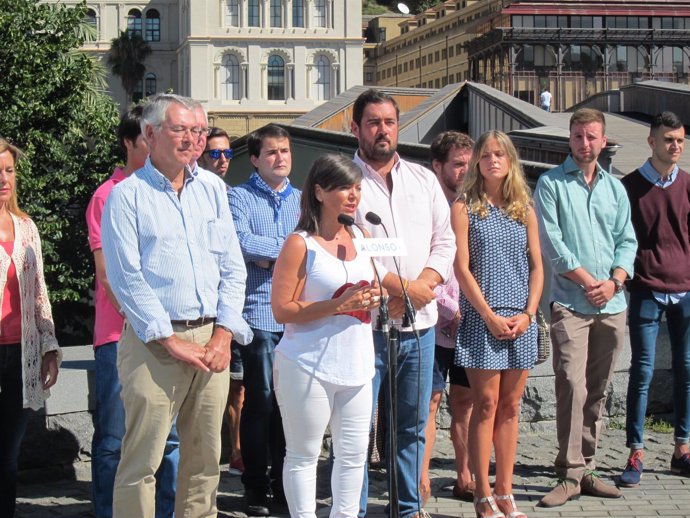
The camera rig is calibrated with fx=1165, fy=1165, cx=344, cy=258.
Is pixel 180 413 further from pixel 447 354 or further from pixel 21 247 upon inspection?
pixel 447 354

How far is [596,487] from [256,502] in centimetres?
185

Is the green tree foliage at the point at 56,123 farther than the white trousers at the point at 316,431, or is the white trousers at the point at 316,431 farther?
the green tree foliage at the point at 56,123

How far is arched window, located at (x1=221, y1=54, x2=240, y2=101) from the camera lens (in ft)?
359

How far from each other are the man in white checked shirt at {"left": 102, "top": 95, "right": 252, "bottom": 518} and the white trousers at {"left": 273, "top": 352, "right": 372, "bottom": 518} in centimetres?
29

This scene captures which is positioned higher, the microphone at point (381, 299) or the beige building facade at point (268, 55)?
the beige building facade at point (268, 55)

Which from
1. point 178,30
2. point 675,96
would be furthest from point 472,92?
point 178,30

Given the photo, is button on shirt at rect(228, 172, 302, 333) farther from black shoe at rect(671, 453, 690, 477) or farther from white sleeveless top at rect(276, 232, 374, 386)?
black shoe at rect(671, 453, 690, 477)

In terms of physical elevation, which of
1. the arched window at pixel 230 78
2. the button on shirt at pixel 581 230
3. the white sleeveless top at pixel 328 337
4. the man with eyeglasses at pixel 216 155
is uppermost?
the arched window at pixel 230 78

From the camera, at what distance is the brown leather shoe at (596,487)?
6309 millimetres

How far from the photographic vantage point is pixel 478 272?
592 centimetres

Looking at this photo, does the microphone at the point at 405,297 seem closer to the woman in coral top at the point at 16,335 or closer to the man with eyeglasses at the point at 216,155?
the woman in coral top at the point at 16,335

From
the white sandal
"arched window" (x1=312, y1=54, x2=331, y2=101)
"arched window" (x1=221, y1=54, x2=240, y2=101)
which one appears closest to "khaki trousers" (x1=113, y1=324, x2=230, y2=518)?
the white sandal

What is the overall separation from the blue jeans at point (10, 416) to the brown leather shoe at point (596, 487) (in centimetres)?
299

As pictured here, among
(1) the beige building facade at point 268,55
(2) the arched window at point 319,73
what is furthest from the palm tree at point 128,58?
(2) the arched window at point 319,73
